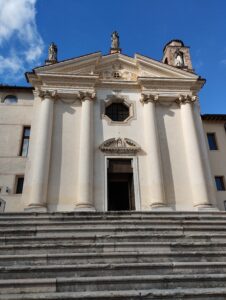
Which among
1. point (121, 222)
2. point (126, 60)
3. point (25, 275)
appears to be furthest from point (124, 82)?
point (25, 275)

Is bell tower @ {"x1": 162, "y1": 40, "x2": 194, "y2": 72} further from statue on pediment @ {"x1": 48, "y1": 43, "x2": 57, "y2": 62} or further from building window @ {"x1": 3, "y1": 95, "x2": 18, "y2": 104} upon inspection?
building window @ {"x1": 3, "y1": 95, "x2": 18, "y2": 104}

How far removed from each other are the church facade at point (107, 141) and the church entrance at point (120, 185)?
2.4 inches

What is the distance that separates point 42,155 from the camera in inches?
606

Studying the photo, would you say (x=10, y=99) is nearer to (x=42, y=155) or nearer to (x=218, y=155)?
(x=42, y=155)

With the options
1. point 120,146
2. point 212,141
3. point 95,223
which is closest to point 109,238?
point 95,223

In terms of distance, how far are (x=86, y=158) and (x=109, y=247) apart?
7970 mm

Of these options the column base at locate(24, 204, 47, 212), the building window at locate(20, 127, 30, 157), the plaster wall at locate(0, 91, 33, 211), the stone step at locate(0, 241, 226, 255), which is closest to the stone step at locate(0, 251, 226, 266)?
the stone step at locate(0, 241, 226, 255)

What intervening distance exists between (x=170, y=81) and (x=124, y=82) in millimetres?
3171

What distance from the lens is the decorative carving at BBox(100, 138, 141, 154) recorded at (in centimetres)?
Answer: 1644

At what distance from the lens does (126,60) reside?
65.2 feet

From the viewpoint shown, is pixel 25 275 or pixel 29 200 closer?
pixel 25 275

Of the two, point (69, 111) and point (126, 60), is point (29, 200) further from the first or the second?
point (126, 60)

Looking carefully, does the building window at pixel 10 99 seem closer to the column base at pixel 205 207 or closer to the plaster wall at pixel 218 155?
the column base at pixel 205 207

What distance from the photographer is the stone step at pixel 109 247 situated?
7.86m
